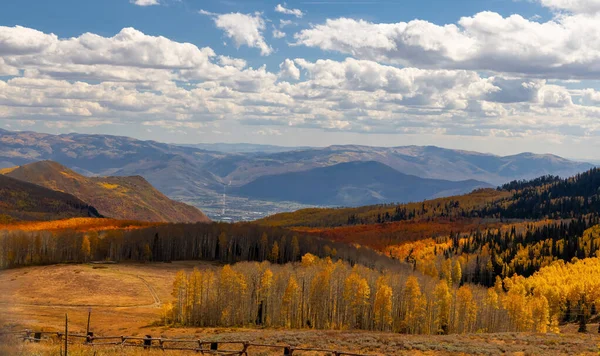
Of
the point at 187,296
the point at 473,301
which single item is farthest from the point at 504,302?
the point at 187,296

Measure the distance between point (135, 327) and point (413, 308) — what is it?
2819 inches

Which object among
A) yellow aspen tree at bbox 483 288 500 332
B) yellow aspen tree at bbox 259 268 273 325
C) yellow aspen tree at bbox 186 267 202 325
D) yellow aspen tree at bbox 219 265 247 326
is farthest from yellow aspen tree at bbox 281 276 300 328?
yellow aspen tree at bbox 483 288 500 332

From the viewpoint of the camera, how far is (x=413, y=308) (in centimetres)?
14450

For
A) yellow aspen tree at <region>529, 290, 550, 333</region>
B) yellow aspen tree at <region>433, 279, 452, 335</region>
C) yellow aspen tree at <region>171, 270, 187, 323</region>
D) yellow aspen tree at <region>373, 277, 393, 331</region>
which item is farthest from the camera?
yellow aspen tree at <region>529, 290, 550, 333</region>

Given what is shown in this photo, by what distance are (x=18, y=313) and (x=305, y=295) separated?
13197cm

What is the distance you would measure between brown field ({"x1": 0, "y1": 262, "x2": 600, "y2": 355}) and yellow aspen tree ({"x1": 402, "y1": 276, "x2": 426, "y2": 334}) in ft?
144

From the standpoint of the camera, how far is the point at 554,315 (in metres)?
175

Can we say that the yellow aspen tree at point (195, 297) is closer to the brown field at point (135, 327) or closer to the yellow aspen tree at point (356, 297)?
the brown field at point (135, 327)

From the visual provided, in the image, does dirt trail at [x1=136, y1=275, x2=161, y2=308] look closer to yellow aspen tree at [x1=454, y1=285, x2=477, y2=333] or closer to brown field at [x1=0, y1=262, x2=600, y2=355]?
brown field at [x1=0, y1=262, x2=600, y2=355]

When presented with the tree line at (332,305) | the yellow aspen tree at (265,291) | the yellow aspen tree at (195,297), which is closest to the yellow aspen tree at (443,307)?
the tree line at (332,305)

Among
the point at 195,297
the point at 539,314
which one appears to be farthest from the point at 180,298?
the point at 539,314

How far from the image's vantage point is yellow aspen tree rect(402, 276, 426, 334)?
142 meters

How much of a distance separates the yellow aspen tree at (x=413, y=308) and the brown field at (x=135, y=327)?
4400 centimetres

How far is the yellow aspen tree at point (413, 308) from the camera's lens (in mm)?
142375
